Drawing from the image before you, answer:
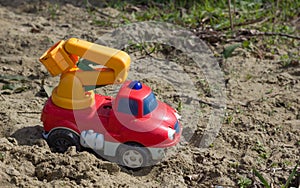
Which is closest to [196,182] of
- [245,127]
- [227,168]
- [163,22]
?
[227,168]

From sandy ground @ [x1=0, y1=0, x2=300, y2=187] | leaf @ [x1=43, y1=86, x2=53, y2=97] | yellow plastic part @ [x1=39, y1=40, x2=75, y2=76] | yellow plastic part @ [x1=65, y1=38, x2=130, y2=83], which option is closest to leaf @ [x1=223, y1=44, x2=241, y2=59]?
sandy ground @ [x1=0, y1=0, x2=300, y2=187]

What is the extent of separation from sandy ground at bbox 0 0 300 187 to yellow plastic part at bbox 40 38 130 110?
→ 11.9 inches

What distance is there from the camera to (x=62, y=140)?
333cm

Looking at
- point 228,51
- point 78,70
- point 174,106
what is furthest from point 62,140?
point 228,51

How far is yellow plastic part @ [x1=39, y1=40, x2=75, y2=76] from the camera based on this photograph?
3.17m

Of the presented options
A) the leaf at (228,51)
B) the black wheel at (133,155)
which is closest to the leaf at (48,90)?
the black wheel at (133,155)

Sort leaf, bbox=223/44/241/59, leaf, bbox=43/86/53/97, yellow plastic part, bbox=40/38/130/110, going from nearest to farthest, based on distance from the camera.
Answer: yellow plastic part, bbox=40/38/130/110 → leaf, bbox=43/86/53/97 → leaf, bbox=223/44/241/59

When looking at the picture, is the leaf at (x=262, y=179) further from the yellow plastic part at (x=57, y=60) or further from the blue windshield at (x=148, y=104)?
the yellow plastic part at (x=57, y=60)

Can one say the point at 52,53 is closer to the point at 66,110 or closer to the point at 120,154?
the point at 66,110

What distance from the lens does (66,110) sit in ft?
10.8

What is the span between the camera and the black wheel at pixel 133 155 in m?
3.22

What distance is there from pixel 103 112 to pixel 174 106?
87cm

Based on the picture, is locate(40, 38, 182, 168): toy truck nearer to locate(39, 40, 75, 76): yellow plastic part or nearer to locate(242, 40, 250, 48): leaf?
locate(39, 40, 75, 76): yellow plastic part

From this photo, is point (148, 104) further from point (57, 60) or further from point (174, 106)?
point (174, 106)
